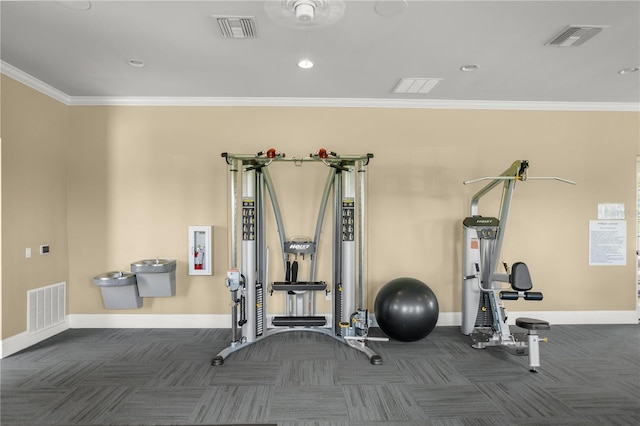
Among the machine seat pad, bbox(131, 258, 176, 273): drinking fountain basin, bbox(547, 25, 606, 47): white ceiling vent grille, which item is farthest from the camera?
bbox(131, 258, 176, 273): drinking fountain basin

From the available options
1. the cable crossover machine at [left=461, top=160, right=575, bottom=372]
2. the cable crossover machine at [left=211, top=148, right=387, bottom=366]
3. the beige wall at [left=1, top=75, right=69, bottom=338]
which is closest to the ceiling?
the beige wall at [left=1, top=75, right=69, bottom=338]

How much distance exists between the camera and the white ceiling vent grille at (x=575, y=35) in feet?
9.53

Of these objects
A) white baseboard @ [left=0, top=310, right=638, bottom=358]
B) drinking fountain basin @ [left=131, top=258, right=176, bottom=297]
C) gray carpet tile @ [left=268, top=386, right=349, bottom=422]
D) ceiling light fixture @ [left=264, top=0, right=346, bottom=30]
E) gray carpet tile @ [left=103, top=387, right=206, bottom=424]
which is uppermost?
ceiling light fixture @ [left=264, top=0, right=346, bottom=30]

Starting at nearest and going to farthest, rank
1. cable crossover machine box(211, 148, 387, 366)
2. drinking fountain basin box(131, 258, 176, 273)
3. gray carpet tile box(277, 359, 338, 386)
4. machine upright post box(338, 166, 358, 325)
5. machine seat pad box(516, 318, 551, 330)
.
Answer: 1. gray carpet tile box(277, 359, 338, 386)
2. machine seat pad box(516, 318, 551, 330)
3. cable crossover machine box(211, 148, 387, 366)
4. machine upright post box(338, 166, 358, 325)
5. drinking fountain basin box(131, 258, 176, 273)

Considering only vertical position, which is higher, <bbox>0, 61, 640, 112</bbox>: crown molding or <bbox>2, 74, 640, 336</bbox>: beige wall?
<bbox>0, 61, 640, 112</bbox>: crown molding

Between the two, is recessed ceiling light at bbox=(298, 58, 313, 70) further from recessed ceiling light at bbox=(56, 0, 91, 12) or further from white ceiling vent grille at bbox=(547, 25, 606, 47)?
white ceiling vent grille at bbox=(547, 25, 606, 47)

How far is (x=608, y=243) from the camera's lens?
4.88 m

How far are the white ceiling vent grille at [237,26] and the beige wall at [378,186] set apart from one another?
5.60 feet

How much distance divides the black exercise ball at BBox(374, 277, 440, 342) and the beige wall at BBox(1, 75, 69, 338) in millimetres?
4012

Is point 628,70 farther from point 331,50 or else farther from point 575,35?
point 331,50

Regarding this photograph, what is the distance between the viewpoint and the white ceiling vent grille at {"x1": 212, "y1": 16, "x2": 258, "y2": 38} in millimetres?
2794

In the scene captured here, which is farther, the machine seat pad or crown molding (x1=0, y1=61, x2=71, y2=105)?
crown molding (x1=0, y1=61, x2=71, y2=105)

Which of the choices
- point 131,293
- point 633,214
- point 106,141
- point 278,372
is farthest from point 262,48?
point 633,214

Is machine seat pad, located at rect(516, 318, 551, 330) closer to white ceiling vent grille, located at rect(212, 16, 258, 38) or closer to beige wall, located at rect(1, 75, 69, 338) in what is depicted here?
white ceiling vent grille, located at rect(212, 16, 258, 38)
